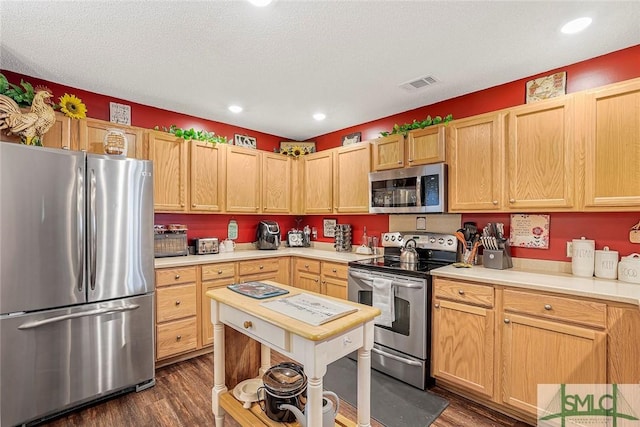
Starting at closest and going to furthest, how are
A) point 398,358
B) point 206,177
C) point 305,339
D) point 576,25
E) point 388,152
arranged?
point 305,339, point 576,25, point 398,358, point 388,152, point 206,177

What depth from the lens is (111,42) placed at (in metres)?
2.02

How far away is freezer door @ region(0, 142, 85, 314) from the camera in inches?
74.9

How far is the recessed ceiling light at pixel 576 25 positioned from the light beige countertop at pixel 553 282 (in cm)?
161

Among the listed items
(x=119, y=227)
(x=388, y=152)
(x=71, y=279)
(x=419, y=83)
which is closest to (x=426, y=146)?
(x=388, y=152)

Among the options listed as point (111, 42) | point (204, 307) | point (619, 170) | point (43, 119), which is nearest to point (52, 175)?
point (43, 119)

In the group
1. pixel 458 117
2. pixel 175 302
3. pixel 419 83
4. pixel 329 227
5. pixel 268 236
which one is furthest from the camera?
pixel 329 227

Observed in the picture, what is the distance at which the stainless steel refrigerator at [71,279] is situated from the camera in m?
1.92

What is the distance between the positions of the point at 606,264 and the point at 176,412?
10.6 ft

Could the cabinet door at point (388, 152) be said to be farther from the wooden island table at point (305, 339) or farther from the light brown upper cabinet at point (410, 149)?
the wooden island table at point (305, 339)

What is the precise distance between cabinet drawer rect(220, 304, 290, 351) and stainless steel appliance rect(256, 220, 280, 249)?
2224 mm

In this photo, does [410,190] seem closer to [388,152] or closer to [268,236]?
[388,152]

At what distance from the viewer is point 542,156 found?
2.23 m

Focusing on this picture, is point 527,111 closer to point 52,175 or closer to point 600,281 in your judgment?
point 600,281

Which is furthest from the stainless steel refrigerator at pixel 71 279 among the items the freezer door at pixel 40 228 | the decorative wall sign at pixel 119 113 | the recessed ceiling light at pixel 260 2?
the recessed ceiling light at pixel 260 2
